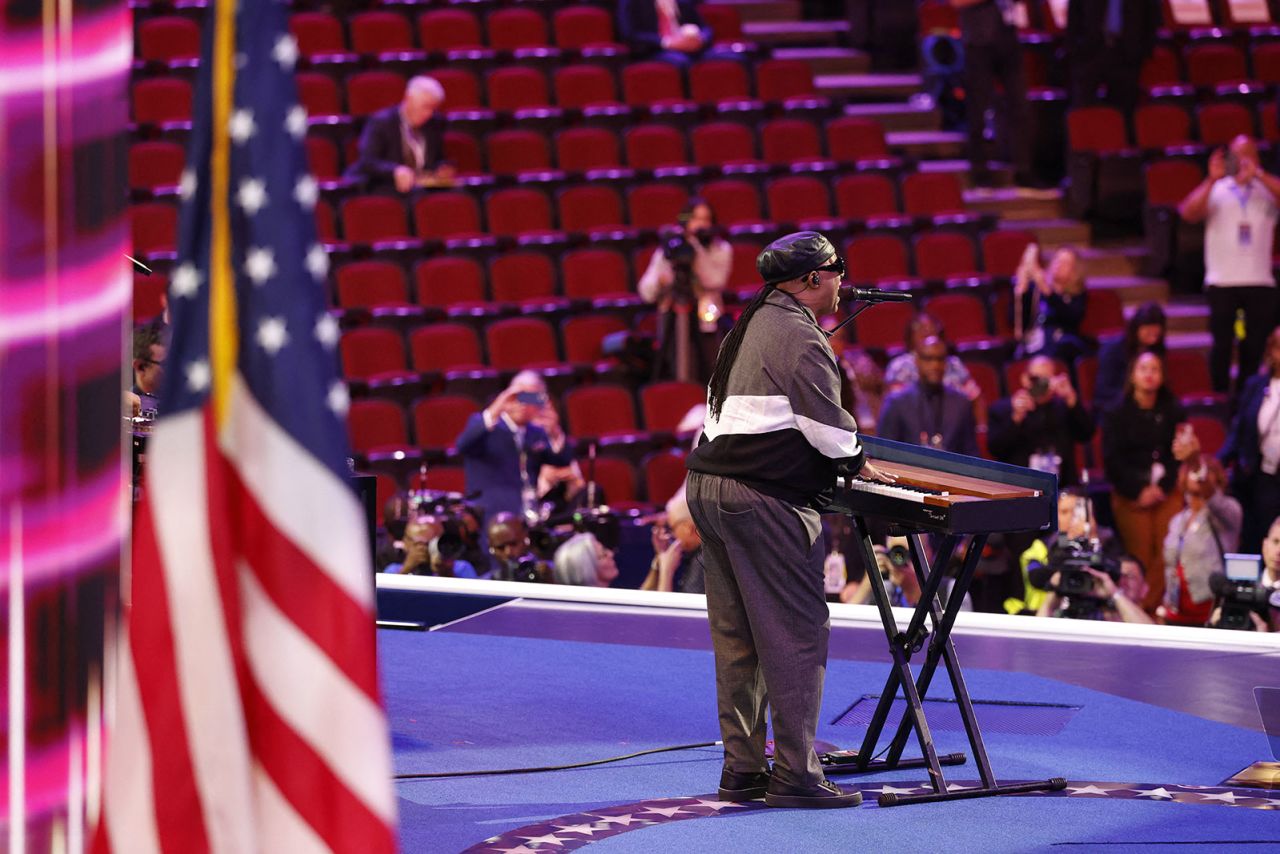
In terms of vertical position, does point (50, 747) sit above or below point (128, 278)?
below

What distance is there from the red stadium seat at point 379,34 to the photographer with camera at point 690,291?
3.31 metres

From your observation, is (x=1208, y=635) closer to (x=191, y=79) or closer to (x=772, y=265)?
(x=772, y=265)

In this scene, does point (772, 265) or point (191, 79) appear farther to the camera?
point (191, 79)

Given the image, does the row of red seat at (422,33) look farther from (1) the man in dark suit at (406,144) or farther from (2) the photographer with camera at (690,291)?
(2) the photographer with camera at (690,291)

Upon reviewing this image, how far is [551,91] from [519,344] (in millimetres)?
2768

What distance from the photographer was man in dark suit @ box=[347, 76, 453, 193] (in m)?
11.0

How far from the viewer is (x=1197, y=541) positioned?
26.2 ft

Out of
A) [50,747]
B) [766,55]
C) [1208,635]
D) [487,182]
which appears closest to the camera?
[50,747]

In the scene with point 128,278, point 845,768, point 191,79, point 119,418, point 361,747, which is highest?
point 191,79

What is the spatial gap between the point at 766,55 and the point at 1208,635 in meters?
7.68

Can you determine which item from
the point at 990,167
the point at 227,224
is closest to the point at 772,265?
the point at 227,224

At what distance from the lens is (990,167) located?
1334cm

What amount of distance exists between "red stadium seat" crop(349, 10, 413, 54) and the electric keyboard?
828 centimetres

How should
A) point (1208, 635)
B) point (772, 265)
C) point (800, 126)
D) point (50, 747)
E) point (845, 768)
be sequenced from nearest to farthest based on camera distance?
point (50, 747), point (772, 265), point (845, 768), point (1208, 635), point (800, 126)
